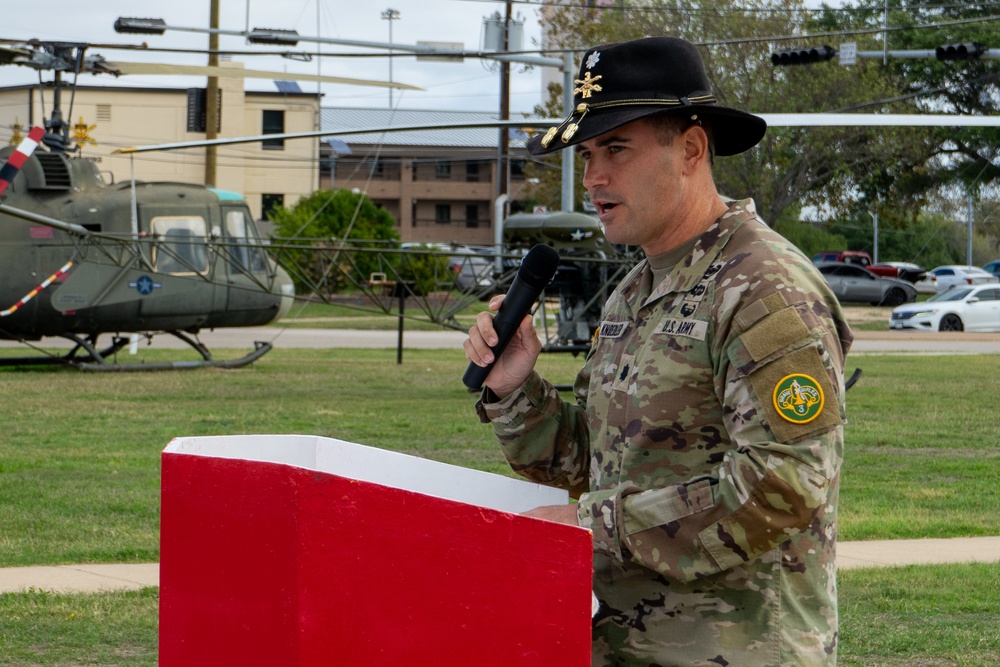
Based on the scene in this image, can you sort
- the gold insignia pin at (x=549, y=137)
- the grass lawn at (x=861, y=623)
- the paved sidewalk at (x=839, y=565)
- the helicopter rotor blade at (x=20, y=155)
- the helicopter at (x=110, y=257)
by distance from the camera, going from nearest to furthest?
the gold insignia pin at (x=549, y=137) < the grass lawn at (x=861, y=623) < the paved sidewalk at (x=839, y=565) < the helicopter rotor blade at (x=20, y=155) < the helicopter at (x=110, y=257)

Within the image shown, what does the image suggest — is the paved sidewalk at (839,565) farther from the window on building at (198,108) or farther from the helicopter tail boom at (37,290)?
the window on building at (198,108)

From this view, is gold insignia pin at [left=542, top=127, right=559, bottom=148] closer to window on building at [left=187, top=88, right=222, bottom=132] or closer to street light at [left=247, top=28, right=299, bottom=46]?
street light at [left=247, top=28, right=299, bottom=46]

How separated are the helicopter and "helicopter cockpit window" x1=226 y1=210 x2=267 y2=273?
0.05ft

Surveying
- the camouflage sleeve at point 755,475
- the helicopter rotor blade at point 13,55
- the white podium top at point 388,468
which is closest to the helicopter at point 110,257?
the helicopter rotor blade at point 13,55

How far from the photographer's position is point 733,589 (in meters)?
2.09

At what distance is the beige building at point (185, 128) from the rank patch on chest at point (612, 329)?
49.5 meters

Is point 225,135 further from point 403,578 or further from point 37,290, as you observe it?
point 403,578

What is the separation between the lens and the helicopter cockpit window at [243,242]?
725 inches

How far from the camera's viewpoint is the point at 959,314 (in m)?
31.7

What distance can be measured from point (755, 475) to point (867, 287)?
42.7 metres

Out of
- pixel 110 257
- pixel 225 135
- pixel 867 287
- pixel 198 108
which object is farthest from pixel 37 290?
pixel 225 135

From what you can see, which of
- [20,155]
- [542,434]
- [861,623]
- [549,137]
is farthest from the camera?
[20,155]

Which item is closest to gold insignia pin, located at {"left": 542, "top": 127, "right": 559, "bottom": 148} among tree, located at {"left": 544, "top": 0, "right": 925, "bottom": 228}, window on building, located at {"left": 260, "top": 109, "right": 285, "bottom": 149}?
tree, located at {"left": 544, "top": 0, "right": 925, "bottom": 228}

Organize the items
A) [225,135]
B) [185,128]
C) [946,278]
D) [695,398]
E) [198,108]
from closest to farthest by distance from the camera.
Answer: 1. [695,398]
2. [198,108]
3. [185,128]
4. [225,135]
5. [946,278]
